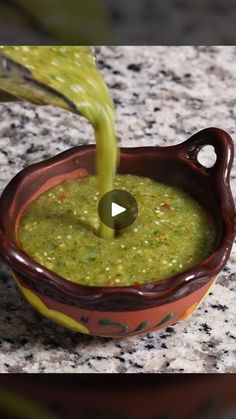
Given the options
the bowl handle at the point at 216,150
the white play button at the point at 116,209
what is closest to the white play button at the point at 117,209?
the white play button at the point at 116,209

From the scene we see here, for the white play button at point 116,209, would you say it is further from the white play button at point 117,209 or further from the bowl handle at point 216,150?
the bowl handle at point 216,150

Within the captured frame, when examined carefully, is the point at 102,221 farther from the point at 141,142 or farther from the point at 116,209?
the point at 141,142

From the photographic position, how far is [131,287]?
1012 millimetres

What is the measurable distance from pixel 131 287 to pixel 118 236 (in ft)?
0.34

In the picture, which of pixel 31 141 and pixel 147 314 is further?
pixel 31 141

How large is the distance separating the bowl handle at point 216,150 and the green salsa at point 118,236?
40 mm

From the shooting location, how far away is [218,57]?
5.23 feet

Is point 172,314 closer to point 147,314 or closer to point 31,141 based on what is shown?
point 147,314

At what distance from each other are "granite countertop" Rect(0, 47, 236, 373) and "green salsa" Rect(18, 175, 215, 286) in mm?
98

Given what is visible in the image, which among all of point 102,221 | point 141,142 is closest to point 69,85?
point 102,221

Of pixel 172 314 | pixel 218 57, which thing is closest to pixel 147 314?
pixel 172 314

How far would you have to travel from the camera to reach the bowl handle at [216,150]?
1.16m

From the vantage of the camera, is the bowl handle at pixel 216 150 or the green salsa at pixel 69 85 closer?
the green salsa at pixel 69 85

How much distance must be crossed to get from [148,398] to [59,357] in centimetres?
10
